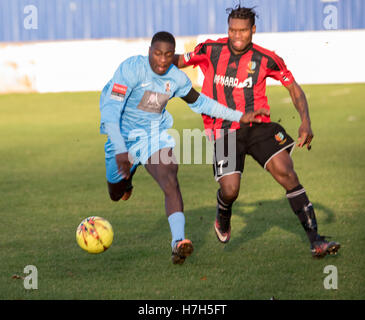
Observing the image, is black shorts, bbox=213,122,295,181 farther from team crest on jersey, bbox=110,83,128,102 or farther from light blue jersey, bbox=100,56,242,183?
team crest on jersey, bbox=110,83,128,102

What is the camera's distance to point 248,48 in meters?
6.52

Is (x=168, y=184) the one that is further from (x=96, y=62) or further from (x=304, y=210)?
(x=96, y=62)

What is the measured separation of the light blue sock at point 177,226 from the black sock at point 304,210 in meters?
1.09

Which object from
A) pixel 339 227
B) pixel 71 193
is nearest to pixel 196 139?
pixel 71 193

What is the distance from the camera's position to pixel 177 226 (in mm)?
5801

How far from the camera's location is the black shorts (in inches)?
253

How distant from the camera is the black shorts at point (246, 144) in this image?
642 centimetres

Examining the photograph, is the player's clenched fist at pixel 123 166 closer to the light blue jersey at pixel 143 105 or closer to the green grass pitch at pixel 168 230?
the light blue jersey at pixel 143 105

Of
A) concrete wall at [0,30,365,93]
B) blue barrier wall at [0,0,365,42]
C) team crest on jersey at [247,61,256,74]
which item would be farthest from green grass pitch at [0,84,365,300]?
blue barrier wall at [0,0,365,42]

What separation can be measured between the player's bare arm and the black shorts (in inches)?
8.5
